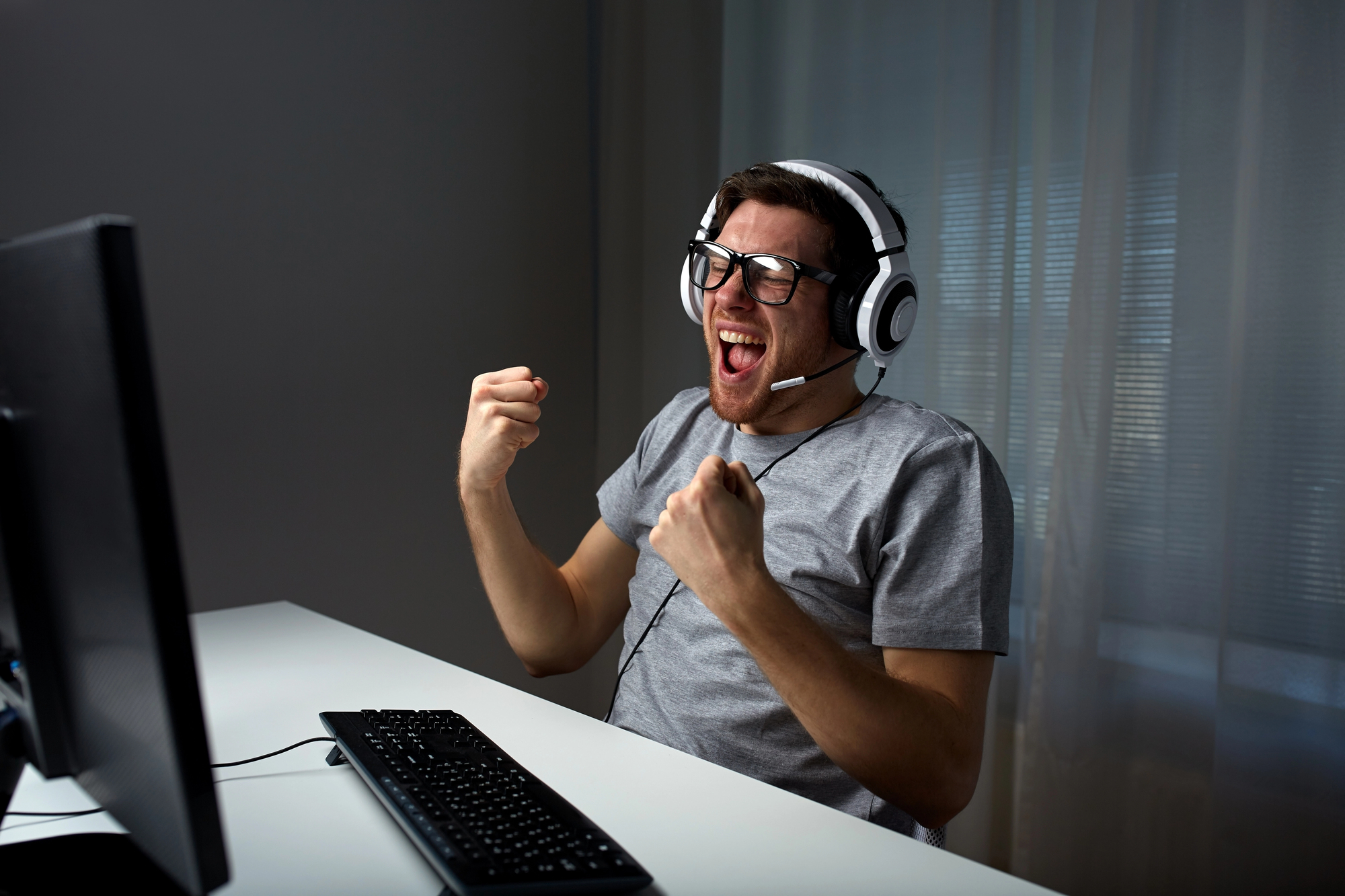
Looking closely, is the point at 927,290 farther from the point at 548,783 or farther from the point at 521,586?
the point at 548,783

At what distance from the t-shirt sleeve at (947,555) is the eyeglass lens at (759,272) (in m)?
0.33

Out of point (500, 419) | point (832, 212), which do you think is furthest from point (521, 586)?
point (832, 212)

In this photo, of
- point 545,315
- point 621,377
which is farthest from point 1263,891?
point 545,315

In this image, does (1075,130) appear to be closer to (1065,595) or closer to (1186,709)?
(1065,595)

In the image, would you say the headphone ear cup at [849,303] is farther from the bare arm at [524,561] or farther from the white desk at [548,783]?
the white desk at [548,783]

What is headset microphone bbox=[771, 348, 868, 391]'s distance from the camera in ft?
4.29

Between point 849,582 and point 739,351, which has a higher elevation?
point 739,351

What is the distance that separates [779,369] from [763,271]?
148mm

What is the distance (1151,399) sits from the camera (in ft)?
5.63

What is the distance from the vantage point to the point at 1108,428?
173 cm

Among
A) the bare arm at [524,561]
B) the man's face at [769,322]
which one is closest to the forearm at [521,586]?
the bare arm at [524,561]

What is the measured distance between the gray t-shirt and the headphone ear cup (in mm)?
117

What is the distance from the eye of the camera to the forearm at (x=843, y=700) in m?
0.98

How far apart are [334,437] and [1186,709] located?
1936 millimetres
